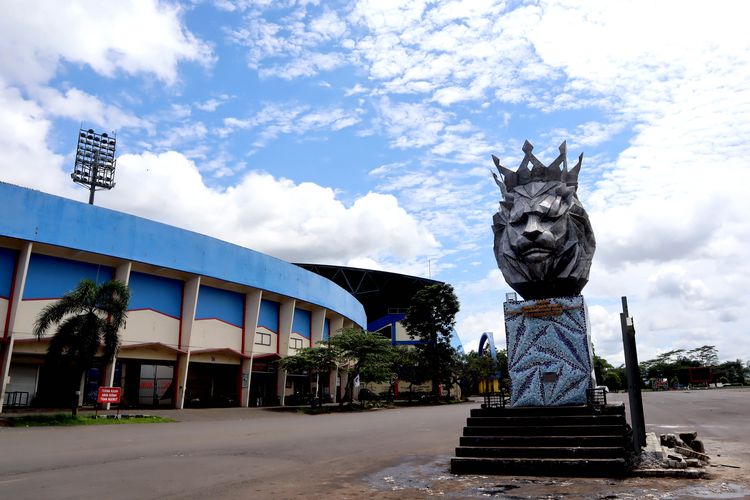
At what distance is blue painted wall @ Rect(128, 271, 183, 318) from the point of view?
29.6 m

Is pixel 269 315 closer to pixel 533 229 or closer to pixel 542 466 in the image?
pixel 533 229

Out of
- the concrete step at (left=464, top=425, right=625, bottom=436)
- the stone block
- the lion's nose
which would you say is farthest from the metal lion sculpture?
the stone block

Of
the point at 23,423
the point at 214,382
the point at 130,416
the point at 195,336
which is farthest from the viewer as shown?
the point at 214,382

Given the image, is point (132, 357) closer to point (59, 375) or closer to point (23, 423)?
point (59, 375)

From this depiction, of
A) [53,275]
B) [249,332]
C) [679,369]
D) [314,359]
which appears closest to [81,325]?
[53,275]

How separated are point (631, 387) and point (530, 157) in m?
5.91

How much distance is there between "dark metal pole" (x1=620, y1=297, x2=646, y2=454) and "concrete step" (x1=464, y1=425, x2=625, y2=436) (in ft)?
0.90

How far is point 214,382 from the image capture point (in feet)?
123

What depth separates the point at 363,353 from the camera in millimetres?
35438

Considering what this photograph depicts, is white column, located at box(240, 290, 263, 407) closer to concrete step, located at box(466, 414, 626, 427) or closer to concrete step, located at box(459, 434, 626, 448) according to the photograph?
concrete step, located at box(466, 414, 626, 427)

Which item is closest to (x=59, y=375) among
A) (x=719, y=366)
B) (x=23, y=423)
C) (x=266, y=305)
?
(x=23, y=423)

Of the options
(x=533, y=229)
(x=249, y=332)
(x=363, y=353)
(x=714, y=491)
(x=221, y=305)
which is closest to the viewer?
(x=714, y=491)

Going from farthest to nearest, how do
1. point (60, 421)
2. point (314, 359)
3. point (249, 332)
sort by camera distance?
point (249, 332)
point (314, 359)
point (60, 421)

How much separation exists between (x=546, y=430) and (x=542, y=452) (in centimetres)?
56
